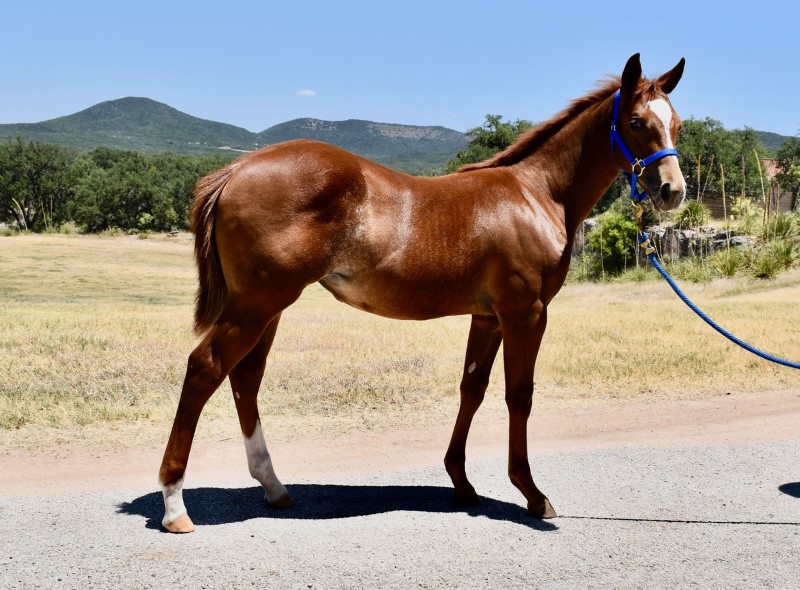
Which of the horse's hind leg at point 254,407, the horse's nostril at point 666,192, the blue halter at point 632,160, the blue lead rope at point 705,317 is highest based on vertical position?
the blue halter at point 632,160

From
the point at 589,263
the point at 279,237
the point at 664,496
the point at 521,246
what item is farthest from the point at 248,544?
the point at 589,263

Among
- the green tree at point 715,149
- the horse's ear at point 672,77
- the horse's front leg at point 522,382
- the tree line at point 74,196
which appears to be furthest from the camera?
the tree line at point 74,196

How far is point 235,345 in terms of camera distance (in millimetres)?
4309

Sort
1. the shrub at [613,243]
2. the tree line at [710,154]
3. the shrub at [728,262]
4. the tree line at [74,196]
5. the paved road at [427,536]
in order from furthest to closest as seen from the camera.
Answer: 1. the tree line at [74,196]
2. the tree line at [710,154]
3. the shrub at [613,243]
4. the shrub at [728,262]
5. the paved road at [427,536]

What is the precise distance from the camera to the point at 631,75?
4.64m

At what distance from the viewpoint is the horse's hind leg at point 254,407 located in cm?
482

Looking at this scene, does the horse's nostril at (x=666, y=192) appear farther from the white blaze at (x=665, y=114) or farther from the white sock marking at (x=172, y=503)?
the white sock marking at (x=172, y=503)

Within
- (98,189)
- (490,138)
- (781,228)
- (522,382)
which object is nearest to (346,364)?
(522,382)

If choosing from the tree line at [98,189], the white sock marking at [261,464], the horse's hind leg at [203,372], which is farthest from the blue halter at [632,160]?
the tree line at [98,189]

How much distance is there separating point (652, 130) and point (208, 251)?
2.86 meters

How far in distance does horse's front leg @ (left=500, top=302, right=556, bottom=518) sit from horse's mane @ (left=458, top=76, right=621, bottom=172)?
1190mm

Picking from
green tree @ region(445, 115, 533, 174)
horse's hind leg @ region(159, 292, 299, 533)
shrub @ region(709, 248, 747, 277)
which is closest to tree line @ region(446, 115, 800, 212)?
green tree @ region(445, 115, 533, 174)

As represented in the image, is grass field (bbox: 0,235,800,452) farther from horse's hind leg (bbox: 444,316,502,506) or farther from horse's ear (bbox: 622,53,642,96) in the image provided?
horse's ear (bbox: 622,53,642,96)

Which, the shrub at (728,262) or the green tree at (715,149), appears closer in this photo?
the shrub at (728,262)
